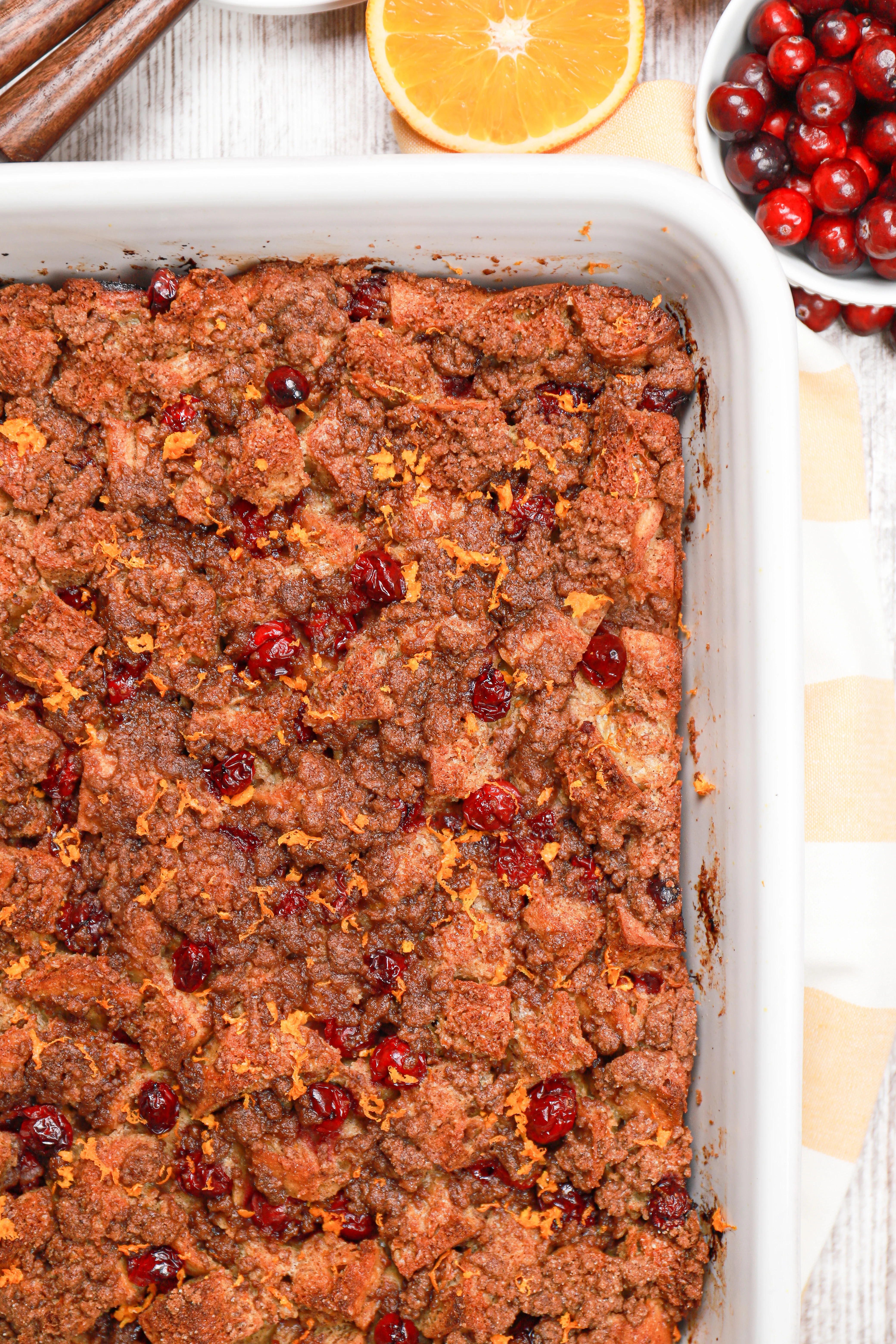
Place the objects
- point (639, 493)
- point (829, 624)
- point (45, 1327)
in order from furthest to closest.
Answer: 1. point (829, 624)
2. point (639, 493)
3. point (45, 1327)

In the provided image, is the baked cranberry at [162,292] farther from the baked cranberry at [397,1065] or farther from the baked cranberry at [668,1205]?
the baked cranberry at [668,1205]

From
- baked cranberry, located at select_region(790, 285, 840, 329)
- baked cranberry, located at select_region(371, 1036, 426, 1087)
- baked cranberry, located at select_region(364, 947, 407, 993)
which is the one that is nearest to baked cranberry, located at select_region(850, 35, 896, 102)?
baked cranberry, located at select_region(790, 285, 840, 329)

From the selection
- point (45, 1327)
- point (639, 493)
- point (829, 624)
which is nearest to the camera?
point (45, 1327)

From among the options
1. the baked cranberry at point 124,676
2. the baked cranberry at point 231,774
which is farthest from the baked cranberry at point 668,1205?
the baked cranberry at point 124,676

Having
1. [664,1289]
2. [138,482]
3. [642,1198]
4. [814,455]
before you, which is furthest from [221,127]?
[664,1289]

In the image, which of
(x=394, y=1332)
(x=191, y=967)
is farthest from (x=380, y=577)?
(x=394, y=1332)

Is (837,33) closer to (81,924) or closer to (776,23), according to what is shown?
(776,23)

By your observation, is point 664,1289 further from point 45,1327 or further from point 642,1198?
point 45,1327
